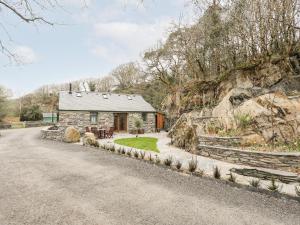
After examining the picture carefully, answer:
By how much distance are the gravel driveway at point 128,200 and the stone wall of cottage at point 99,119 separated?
52.6 ft

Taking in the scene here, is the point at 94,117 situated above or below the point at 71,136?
above

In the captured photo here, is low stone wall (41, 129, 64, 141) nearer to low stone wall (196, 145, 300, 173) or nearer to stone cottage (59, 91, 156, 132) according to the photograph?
stone cottage (59, 91, 156, 132)

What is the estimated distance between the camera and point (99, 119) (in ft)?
85.7

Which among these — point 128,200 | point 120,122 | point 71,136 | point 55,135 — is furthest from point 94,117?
point 128,200

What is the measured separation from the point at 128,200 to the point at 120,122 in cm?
2268

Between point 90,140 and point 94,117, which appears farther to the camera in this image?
point 94,117

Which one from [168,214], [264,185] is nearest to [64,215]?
[168,214]

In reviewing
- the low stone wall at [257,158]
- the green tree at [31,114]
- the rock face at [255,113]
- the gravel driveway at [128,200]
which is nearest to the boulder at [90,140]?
the rock face at [255,113]

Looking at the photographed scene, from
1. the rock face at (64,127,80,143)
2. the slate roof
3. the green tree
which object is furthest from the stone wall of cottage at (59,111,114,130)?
the green tree

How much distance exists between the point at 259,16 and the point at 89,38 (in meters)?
11.7

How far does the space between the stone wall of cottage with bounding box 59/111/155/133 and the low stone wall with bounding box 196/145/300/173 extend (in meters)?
16.4

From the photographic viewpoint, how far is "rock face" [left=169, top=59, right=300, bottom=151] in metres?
10.3

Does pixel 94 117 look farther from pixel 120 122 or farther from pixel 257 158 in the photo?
pixel 257 158

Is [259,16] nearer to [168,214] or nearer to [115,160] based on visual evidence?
[115,160]
